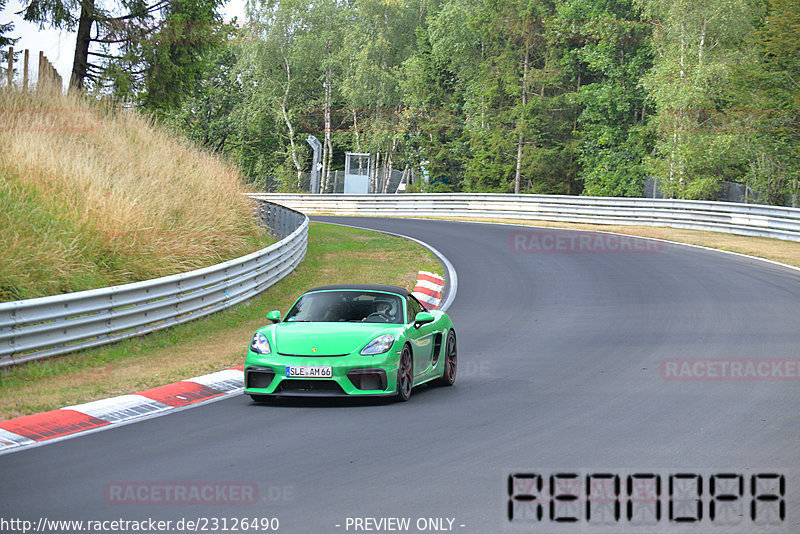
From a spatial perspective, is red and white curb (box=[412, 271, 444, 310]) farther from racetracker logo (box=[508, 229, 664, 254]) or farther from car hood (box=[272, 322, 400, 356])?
car hood (box=[272, 322, 400, 356])

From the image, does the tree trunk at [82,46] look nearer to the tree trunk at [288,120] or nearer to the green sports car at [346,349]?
the green sports car at [346,349]

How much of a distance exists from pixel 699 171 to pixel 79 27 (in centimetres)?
2897

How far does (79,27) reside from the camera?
Answer: 3234cm

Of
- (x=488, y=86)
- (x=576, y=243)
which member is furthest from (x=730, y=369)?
(x=488, y=86)

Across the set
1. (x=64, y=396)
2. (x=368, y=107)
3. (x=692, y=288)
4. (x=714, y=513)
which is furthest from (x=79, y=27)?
(x=368, y=107)

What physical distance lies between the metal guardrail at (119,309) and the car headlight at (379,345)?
4974 mm

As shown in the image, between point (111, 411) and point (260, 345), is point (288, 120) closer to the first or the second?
point (260, 345)

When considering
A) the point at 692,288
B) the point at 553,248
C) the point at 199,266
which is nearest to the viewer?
the point at 199,266

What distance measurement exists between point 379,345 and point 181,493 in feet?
13.5

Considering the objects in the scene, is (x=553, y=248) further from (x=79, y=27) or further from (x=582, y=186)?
(x=582, y=186)

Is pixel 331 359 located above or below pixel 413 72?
below

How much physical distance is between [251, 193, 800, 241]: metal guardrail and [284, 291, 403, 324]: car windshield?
979 inches

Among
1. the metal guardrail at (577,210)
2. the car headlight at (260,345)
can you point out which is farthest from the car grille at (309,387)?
the metal guardrail at (577,210)

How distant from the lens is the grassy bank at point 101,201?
1593cm
